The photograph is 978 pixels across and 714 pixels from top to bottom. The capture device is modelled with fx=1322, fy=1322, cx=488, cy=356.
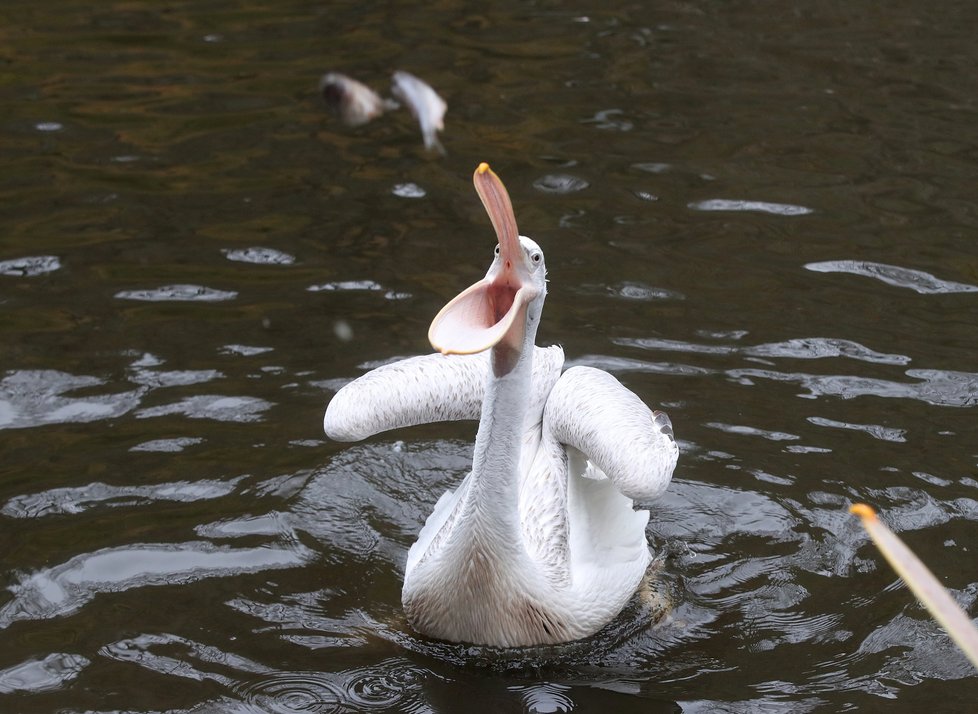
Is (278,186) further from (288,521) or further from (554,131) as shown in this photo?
(288,521)

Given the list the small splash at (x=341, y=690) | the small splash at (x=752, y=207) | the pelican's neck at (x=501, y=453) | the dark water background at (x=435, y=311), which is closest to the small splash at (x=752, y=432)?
the dark water background at (x=435, y=311)

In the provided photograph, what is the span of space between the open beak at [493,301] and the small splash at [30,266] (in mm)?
3730

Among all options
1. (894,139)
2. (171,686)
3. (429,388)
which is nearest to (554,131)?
(894,139)

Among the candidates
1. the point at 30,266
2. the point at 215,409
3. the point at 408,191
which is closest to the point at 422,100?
the point at 408,191

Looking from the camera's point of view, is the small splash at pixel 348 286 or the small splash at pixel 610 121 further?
the small splash at pixel 610 121

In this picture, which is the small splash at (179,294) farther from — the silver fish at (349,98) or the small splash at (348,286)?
the silver fish at (349,98)

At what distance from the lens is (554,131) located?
8703mm

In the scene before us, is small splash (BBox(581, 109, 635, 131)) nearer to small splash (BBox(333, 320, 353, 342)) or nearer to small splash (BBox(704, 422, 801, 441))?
small splash (BBox(333, 320, 353, 342))

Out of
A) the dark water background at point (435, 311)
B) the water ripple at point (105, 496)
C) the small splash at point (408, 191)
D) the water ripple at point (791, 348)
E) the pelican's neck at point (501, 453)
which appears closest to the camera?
the pelican's neck at point (501, 453)

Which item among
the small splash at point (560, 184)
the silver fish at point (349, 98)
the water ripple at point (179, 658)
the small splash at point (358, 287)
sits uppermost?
the silver fish at point (349, 98)

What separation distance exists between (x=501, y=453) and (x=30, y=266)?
3741mm

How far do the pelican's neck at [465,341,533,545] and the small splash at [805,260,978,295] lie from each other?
325cm

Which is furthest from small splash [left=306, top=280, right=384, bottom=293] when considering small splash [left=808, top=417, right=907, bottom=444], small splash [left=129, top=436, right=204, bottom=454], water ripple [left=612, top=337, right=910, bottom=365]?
small splash [left=808, top=417, right=907, bottom=444]

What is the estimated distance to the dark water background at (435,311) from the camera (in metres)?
4.36
